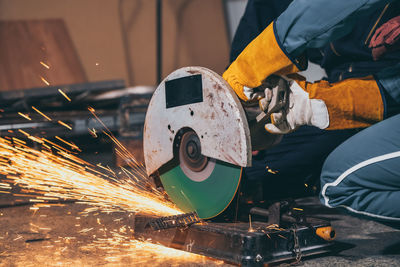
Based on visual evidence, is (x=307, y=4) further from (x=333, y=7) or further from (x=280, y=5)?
(x=280, y=5)

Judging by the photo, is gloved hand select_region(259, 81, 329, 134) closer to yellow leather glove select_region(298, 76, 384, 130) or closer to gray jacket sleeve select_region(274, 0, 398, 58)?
yellow leather glove select_region(298, 76, 384, 130)

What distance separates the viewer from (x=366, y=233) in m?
2.35

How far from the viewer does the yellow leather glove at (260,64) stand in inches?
71.3

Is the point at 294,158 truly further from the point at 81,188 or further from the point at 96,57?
the point at 96,57

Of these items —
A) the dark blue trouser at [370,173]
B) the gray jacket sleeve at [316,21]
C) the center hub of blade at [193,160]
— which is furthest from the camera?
the center hub of blade at [193,160]

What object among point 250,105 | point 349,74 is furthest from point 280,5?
point 250,105

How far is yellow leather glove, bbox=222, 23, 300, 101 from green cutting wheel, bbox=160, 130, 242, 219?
0.94 ft

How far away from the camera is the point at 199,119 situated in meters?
2.03

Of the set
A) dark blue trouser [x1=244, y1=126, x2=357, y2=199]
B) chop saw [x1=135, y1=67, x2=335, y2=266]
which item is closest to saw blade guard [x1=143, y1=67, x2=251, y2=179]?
chop saw [x1=135, y1=67, x2=335, y2=266]

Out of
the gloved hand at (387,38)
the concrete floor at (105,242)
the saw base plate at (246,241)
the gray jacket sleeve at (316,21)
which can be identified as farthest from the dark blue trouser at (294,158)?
the gray jacket sleeve at (316,21)

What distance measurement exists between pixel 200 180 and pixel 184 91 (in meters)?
0.35

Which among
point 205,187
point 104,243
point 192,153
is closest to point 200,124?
point 192,153

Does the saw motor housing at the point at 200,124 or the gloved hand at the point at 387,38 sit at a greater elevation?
the gloved hand at the point at 387,38

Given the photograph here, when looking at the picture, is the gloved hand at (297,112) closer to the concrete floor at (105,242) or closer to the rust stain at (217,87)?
the rust stain at (217,87)
